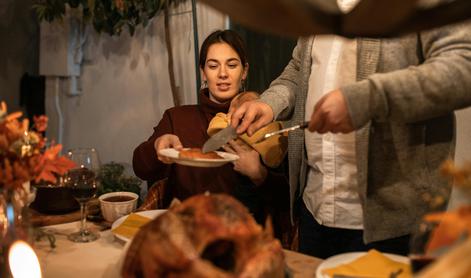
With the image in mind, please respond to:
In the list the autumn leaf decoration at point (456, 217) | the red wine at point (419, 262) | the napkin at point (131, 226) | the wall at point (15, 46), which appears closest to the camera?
the autumn leaf decoration at point (456, 217)

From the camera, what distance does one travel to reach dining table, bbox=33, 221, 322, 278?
1148mm

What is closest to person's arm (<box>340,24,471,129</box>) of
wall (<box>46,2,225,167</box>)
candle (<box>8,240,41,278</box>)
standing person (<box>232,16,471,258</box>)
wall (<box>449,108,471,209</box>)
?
standing person (<box>232,16,471,258</box>)

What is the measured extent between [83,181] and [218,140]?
0.40 m

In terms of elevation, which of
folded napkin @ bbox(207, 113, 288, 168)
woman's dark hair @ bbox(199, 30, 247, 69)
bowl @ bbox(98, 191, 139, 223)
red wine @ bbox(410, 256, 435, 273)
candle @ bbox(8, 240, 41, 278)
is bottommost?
bowl @ bbox(98, 191, 139, 223)

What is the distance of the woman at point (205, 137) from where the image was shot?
1.99 metres

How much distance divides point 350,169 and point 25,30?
361 cm

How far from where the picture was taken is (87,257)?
1.25 meters

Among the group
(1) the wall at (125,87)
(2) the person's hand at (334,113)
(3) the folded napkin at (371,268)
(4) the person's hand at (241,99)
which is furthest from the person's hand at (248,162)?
(1) the wall at (125,87)

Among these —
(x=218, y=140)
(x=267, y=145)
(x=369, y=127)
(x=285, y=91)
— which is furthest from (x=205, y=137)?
(x=369, y=127)

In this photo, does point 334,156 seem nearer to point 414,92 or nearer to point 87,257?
point 414,92

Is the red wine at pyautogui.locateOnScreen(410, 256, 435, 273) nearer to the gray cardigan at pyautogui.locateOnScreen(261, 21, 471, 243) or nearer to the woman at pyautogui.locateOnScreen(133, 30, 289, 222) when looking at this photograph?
the gray cardigan at pyautogui.locateOnScreen(261, 21, 471, 243)

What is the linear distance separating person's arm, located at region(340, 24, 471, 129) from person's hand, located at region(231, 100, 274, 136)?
1.38 ft

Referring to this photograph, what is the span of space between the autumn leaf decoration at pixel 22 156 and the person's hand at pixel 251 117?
58 cm

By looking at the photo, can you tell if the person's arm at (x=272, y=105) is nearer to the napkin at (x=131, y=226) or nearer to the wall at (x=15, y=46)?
the napkin at (x=131, y=226)
